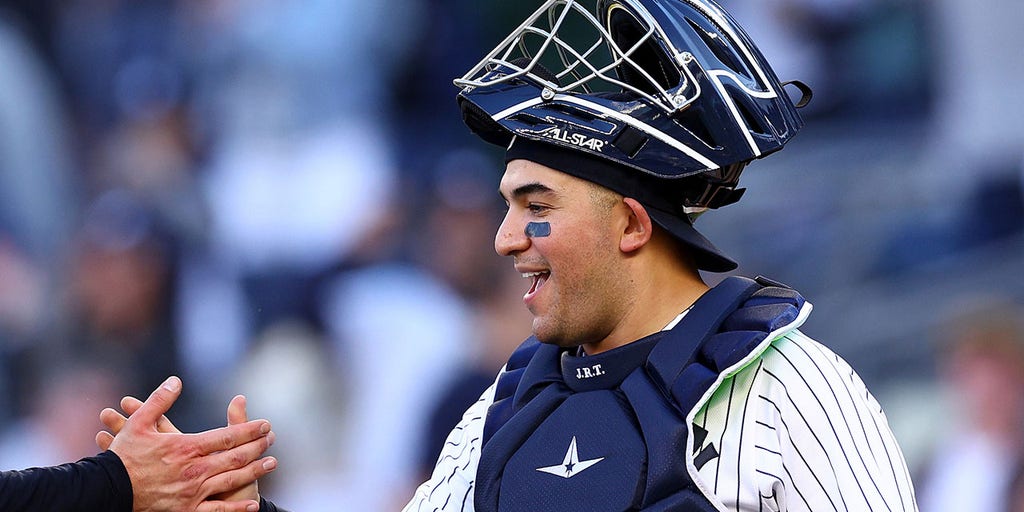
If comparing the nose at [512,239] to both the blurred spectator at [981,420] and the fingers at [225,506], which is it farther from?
the blurred spectator at [981,420]

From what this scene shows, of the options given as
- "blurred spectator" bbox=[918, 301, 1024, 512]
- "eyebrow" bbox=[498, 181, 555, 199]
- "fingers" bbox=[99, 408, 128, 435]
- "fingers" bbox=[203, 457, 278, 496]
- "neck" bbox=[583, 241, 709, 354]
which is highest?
"eyebrow" bbox=[498, 181, 555, 199]

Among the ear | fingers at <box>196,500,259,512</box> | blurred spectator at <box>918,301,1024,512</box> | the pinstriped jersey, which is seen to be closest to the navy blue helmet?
the ear

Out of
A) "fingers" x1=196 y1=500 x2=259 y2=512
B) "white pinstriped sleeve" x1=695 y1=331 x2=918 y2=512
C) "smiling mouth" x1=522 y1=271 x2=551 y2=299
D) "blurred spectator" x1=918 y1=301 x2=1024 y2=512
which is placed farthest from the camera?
"blurred spectator" x1=918 y1=301 x2=1024 y2=512

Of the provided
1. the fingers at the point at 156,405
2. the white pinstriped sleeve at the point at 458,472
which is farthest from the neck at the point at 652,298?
the fingers at the point at 156,405

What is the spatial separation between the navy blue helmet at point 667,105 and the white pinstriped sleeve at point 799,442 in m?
0.41

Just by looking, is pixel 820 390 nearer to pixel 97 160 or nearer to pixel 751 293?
pixel 751 293

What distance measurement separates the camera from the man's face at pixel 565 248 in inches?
103

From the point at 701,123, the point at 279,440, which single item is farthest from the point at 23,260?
the point at 701,123

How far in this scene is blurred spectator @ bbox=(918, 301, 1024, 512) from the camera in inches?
205

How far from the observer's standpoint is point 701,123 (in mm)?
2564

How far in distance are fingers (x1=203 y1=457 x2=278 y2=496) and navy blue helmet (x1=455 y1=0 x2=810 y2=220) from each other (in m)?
0.89

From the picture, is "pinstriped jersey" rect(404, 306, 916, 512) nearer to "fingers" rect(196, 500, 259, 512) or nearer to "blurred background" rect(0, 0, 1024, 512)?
"fingers" rect(196, 500, 259, 512)

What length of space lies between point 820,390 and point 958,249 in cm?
364

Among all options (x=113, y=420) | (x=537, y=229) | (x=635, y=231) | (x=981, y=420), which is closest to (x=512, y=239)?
(x=537, y=229)
